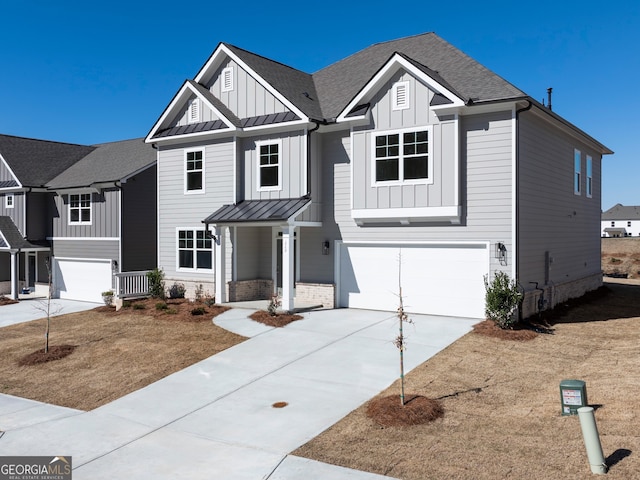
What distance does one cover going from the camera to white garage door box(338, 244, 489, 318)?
15727mm

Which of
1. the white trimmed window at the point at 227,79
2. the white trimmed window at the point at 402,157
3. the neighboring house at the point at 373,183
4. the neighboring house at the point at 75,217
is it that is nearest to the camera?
the neighboring house at the point at 373,183

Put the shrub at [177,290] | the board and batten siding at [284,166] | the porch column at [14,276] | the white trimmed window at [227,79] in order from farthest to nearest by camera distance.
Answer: the porch column at [14,276], the shrub at [177,290], the white trimmed window at [227,79], the board and batten siding at [284,166]

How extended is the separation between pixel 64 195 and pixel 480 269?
20.7 meters

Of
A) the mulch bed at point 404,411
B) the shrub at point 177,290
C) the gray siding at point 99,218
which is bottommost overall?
the mulch bed at point 404,411

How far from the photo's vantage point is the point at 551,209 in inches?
706

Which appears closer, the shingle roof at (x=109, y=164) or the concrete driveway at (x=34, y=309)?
the concrete driveway at (x=34, y=309)

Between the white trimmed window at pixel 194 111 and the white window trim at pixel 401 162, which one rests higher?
the white trimmed window at pixel 194 111

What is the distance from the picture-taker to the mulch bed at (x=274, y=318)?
616 inches

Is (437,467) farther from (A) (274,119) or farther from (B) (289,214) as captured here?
(A) (274,119)

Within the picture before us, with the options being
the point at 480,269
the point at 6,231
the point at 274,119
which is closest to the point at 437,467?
the point at 480,269

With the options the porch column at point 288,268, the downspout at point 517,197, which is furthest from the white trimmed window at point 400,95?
the porch column at point 288,268

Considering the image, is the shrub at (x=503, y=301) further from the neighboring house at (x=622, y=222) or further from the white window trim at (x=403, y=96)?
the neighboring house at (x=622, y=222)

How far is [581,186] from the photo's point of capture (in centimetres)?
2158

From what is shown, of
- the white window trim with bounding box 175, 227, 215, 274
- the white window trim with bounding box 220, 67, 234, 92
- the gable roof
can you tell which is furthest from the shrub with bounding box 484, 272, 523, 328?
the gable roof
